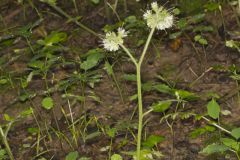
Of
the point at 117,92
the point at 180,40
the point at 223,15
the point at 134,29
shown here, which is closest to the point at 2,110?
the point at 117,92

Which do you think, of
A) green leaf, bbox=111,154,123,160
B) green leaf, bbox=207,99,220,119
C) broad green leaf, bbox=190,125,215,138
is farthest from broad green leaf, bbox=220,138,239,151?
green leaf, bbox=111,154,123,160

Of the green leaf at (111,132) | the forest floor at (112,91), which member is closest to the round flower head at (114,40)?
the forest floor at (112,91)

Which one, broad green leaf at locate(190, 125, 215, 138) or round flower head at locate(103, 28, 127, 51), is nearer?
round flower head at locate(103, 28, 127, 51)

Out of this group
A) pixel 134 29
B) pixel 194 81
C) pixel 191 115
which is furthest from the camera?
pixel 134 29

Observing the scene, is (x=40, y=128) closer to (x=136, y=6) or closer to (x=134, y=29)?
(x=134, y=29)

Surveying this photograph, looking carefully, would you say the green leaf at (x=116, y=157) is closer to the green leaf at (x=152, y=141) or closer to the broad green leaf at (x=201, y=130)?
the green leaf at (x=152, y=141)

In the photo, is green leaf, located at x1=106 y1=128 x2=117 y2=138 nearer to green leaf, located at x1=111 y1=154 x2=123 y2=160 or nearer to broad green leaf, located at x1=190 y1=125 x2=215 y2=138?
green leaf, located at x1=111 y1=154 x2=123 y2=160

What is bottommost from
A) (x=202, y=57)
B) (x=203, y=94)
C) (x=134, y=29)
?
(x=203, y=94)

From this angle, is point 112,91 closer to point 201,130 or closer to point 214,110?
point 201,130

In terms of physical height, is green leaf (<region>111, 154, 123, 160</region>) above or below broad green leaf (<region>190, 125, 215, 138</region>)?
below

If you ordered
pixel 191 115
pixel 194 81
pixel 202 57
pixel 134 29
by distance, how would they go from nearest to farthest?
pixel 191 115 < pixel 194 81 < pixel 202 57 < pixel 134 29

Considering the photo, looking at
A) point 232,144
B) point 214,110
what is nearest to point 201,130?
point 214,110
